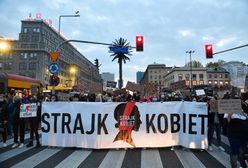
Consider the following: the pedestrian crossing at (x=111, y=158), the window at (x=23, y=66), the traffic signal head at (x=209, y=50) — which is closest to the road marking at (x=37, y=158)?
the pedestrian crossing at (x=111, y=158)

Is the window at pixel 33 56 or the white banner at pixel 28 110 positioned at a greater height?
the window at pixel 33 56

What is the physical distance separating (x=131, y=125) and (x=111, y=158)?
4.92 feet

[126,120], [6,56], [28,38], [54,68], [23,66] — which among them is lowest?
[126,120]

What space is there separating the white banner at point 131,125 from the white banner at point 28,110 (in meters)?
1.02

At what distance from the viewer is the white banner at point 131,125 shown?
7.45 metres

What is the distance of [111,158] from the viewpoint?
6422mm

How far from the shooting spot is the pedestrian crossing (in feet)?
19.1

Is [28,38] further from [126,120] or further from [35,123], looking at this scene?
[126,120]

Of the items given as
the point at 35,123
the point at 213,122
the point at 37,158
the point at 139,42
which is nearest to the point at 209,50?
the point at 139,42

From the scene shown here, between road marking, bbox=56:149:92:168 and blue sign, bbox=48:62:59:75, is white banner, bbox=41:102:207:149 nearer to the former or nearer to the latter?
road marking, bbox=56:149:92:168

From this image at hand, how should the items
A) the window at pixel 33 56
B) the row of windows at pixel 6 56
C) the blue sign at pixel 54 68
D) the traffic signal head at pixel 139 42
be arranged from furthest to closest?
the row of windows at pixel 6 56
the window at pixel 33 56
the traffic signal head at pixel 139 42
the blue sign at pixel 54 68

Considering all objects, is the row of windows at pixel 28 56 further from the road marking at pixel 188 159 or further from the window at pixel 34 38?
the road marking at pixel 188 159

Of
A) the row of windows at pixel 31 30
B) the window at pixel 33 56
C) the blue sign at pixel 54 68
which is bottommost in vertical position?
the blue sign at pixel 54 68

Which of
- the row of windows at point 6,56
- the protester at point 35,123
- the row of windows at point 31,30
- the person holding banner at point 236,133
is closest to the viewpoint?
the person holding banner at point 236,133
